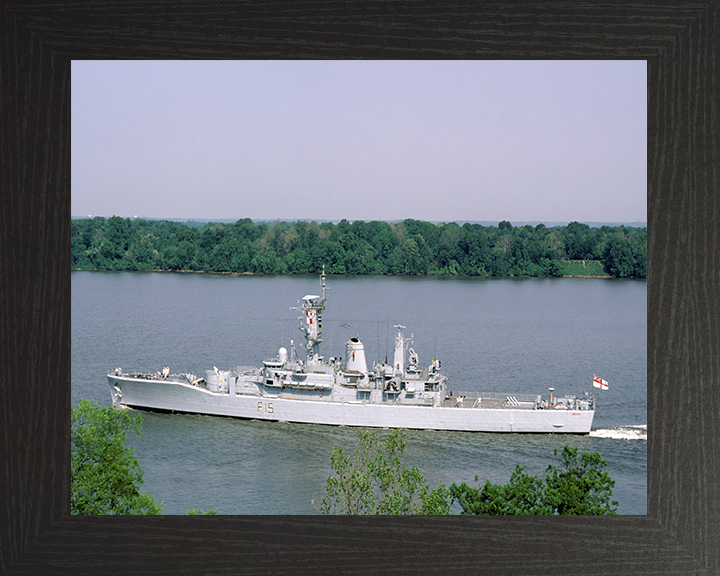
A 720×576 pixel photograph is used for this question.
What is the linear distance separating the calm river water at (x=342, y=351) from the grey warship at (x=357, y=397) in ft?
0.69

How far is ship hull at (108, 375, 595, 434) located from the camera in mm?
12602

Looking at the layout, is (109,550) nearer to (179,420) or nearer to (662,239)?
(662,239)

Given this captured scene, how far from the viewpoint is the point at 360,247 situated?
14.8m

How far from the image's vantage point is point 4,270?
193cm

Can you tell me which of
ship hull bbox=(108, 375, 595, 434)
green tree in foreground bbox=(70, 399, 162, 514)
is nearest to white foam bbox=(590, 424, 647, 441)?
ship hull bbox=(108, 375, 595, 434)

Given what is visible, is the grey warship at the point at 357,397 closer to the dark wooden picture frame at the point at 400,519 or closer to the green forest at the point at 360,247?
the green forest at the point at 360,247

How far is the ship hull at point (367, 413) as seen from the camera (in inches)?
496

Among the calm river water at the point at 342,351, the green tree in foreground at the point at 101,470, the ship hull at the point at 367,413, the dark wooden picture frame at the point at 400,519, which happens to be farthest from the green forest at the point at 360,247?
the dark wooden picture frame at the point at 400,519

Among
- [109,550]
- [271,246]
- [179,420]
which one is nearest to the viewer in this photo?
[109,550]

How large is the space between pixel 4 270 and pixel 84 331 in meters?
16.1

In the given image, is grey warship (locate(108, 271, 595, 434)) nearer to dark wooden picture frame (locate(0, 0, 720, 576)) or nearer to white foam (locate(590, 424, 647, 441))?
white foam (locate(590, 424, 647, 441))

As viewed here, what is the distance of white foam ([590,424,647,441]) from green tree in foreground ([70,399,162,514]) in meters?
8.91

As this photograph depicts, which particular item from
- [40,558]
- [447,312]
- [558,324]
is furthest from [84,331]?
[40,558]

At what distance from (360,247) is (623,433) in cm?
489
